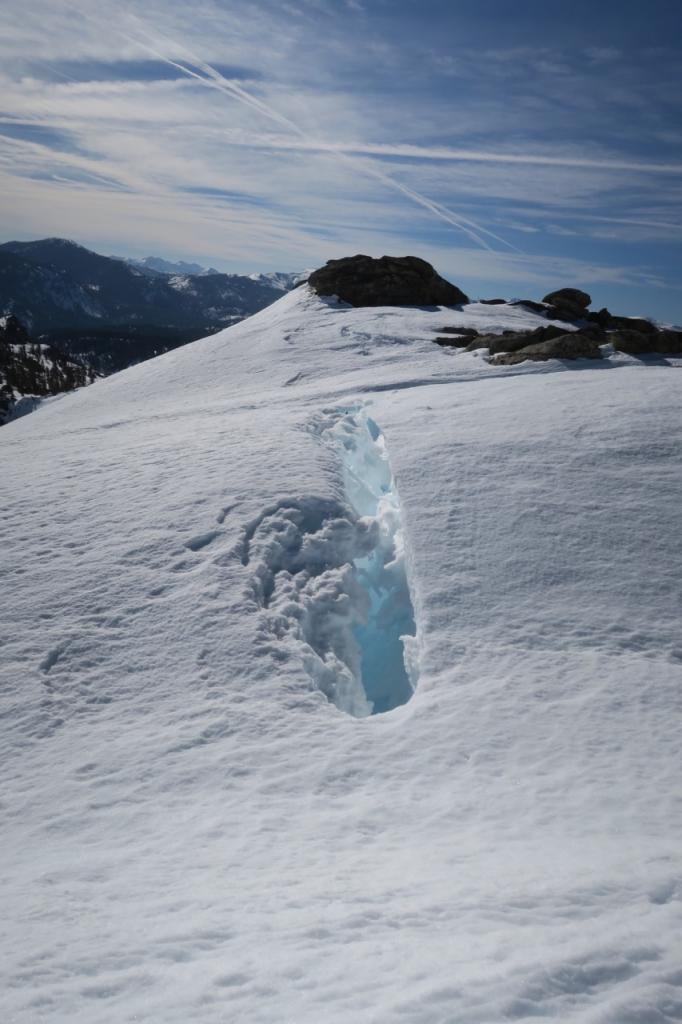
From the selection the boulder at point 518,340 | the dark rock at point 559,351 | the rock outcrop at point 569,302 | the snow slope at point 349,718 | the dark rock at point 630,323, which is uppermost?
the rock outcrop at point 569,302

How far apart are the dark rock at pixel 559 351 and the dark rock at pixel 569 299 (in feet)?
72.0

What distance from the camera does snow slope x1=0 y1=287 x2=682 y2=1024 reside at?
14.8ft

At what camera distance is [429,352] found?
28.7 meters

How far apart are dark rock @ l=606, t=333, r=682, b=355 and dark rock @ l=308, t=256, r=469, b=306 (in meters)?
17.7

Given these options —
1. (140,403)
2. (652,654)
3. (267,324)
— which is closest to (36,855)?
(652,654)

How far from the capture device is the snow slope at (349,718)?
4516mm

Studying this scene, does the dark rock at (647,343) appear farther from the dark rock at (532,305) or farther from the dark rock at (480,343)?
the dark rock at (532,305)

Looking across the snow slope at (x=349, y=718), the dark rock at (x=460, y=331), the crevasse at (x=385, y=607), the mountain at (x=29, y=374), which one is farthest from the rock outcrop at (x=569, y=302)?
the mountain at (x=29, y=374)

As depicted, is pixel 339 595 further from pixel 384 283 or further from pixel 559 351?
pixel 384 283

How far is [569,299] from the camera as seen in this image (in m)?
46.2

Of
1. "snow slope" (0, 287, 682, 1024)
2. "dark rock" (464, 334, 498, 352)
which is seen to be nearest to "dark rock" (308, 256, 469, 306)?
"dark rock" (464, 334, 498, 352)

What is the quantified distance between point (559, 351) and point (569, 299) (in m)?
25.4

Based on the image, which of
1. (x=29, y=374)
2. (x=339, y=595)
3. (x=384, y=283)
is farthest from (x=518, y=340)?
(x=29, y=374)

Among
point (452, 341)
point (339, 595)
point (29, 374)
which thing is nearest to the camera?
point (339, 595)
